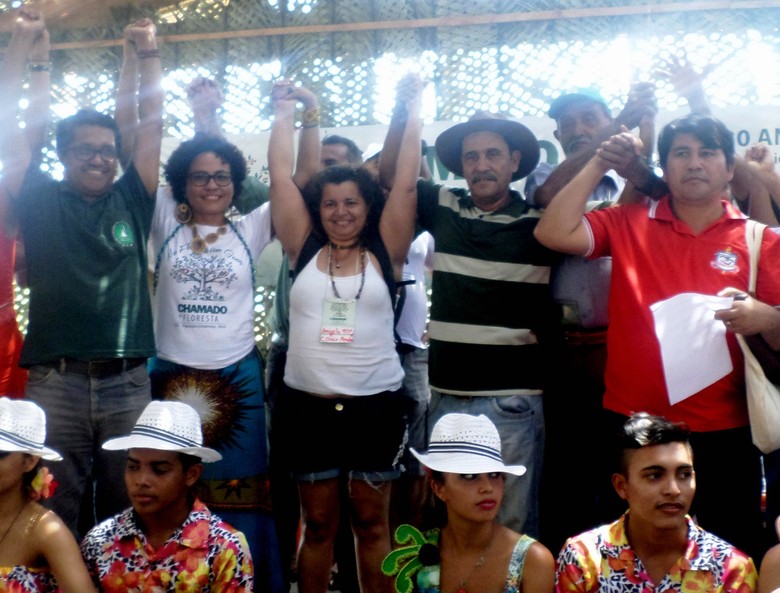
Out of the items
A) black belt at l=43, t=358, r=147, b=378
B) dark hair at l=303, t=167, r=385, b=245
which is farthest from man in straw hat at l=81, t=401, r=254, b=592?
dark hair at l=303, t=167, r=385, b=245

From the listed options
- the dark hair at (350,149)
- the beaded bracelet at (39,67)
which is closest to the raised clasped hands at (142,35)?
the beaded bracelet at (39,67)

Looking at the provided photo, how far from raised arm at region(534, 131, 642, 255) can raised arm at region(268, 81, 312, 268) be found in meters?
0.94

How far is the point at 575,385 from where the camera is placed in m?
3.47

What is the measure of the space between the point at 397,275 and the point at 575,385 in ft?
2.59

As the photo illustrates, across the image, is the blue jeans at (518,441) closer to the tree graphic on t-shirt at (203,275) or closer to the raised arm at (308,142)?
the tree graphic on t-shirt at (203,275)

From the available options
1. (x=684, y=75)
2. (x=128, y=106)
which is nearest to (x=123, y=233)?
(x=128, y=106)

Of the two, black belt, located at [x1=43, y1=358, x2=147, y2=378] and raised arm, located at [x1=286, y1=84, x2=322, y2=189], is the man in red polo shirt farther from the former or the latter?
black belt, located at [x1=43, y1=358, x2=147, y2=378]

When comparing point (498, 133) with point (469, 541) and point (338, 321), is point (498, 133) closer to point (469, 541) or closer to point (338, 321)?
point (338, 321)

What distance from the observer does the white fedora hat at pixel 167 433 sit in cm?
297

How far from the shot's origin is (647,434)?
9.20 feet

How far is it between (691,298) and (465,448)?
0.89m

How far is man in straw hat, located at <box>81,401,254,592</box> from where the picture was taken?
2881mm

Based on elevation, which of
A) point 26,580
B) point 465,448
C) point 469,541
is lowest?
point 26,580

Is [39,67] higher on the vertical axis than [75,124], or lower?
higher
